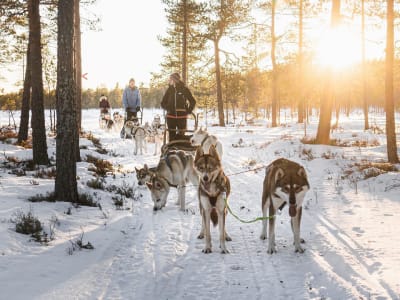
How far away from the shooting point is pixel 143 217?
6.49 m

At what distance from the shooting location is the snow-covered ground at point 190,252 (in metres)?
3.72

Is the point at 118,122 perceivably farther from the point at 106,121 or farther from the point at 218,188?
the point at 218,188

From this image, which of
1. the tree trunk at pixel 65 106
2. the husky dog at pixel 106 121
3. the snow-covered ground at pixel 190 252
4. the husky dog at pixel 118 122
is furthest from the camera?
the husky dog at pixel 118 122

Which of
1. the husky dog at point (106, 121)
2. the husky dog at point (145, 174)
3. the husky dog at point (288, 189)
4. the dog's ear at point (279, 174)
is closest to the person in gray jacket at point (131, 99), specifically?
the husky dog at point (106, 121)

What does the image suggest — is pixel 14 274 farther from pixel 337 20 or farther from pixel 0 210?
pixel 337 20

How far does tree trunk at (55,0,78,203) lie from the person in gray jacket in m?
10.9

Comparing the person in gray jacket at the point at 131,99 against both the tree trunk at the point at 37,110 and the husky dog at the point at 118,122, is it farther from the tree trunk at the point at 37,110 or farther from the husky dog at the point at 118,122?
the husky dog at the point at 118,122

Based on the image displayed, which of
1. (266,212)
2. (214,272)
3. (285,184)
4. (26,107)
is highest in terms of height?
(26,107)

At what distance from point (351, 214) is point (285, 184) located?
2805 millimetres

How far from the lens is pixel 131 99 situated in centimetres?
1809

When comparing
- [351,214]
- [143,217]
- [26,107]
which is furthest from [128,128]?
[351,214]

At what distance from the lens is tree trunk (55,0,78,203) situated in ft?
19.9

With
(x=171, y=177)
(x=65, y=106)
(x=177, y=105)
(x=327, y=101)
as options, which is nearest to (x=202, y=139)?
(x=177, y=105)

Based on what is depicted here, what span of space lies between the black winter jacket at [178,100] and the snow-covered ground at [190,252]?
10.4ft
